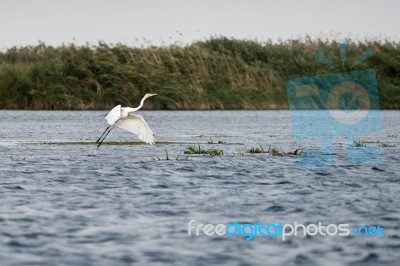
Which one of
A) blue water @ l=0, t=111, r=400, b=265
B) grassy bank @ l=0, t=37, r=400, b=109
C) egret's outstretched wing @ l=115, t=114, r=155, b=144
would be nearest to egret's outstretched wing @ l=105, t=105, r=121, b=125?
blue water @ l=0, t=111, r=400, b=265

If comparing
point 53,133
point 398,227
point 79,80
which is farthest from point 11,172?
point 79,80

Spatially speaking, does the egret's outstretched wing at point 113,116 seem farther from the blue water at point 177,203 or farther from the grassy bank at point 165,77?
the grassy bank at point 165,77

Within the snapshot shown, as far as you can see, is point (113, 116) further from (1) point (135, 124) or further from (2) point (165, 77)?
(2) point (165, 77)

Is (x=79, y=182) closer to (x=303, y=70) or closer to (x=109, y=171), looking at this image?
(x=109, y=171)

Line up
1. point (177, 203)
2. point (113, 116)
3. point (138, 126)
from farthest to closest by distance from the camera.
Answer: point (138, 126), point (113, 116), point (177, 203)

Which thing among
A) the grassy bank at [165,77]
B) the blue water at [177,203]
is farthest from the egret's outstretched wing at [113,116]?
the grassy bank at [165,77]

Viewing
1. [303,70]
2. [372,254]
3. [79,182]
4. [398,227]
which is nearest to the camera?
[372,254]

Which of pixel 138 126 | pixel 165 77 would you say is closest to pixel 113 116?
pixel 138 126

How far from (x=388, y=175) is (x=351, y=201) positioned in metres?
3.65

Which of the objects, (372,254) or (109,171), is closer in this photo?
(372,254)

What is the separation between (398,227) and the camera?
35.9 ft

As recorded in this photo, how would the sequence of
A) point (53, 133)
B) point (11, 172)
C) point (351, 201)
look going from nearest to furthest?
point (351, 201)
point (11, 172)
point (53, 133)

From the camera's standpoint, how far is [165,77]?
149 feet

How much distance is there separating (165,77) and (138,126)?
23281mm
